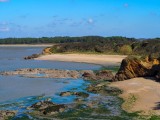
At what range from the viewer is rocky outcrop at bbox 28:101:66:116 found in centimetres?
2258

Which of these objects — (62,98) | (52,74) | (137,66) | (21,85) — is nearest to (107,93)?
(62,98)

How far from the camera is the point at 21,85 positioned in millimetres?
35625

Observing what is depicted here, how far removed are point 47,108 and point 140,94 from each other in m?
7.38

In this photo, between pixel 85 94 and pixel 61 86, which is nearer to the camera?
pixel 85 94

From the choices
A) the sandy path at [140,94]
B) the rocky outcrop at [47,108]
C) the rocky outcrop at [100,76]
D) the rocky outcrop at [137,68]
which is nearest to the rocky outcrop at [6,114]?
the rocky outcrop at [47,108]

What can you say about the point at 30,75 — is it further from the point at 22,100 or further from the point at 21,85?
the point at 22,100

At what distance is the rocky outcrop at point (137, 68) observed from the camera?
3394 cm

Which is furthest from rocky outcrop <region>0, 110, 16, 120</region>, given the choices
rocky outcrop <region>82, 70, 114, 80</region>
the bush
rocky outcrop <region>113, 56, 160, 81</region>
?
the bush

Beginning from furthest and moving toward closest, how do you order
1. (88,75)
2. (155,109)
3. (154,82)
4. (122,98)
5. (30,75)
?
(30,75), (88,75), (154,82), (122,98), (155,109)

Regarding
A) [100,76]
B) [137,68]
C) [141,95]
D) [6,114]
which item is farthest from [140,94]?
[100,76]

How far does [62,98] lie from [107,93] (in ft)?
12.1

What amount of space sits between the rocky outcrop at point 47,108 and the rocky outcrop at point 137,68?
37.1 feet

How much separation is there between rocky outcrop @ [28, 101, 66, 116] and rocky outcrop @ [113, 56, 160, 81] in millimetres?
11293

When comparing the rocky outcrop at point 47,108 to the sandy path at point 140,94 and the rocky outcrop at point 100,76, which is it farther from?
the rocky outcrop at point 100,76
